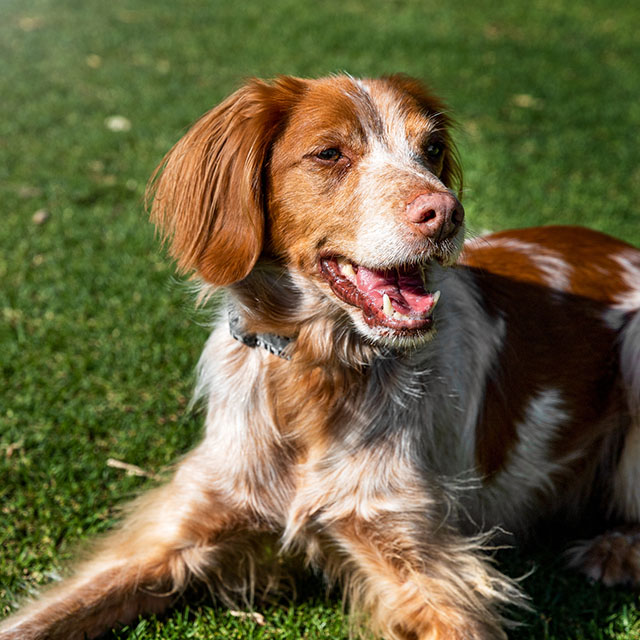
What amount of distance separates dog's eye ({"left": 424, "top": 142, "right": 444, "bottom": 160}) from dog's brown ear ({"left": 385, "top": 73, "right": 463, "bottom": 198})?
6cm

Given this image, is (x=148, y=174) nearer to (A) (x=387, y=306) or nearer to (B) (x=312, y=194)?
(B) (x=312, y=194)

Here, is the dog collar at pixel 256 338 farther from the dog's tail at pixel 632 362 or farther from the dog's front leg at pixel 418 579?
the dog's tail at pixel 632 362

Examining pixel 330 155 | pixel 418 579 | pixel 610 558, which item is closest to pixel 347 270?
pixel 330 155

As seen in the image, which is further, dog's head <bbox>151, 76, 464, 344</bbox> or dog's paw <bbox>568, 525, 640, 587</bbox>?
dog's paw <bbox>568, 525, 640, 587</bbox>

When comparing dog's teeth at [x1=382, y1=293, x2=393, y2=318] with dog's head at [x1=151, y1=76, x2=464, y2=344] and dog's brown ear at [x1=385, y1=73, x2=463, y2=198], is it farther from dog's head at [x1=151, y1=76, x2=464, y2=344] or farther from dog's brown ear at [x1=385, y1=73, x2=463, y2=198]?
dog's brown ear at [x1=385, y1=73, x2=463, y2=198]

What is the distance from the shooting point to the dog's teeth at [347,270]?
2711 mm

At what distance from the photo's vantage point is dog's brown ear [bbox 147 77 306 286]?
2674 mm

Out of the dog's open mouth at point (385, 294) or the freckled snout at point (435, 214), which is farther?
the dog's open mouth at point (385, 294)

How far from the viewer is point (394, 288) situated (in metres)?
2.70

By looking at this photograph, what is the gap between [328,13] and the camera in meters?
11.2

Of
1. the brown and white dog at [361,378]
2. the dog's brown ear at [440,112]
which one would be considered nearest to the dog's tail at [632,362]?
the brown and white dog at [361,378]

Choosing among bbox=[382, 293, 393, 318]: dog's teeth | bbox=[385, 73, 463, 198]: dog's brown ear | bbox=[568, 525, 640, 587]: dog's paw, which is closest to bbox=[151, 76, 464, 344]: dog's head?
bbox=[382, 293, 393, 318]: dog's teeth

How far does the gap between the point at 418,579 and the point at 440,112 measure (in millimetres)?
1673

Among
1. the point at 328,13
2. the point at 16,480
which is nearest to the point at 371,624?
the point at 16,480
